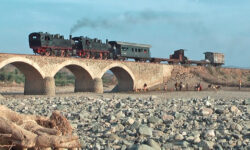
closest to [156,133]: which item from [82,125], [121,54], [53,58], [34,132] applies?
[82,125]

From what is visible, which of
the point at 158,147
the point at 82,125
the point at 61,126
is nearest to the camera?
the point at 61,126

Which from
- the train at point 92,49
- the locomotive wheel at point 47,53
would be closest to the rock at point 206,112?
the train at point 92,49

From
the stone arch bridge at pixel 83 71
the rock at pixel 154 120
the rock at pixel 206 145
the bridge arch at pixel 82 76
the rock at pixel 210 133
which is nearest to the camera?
the rock at pixel 206 145

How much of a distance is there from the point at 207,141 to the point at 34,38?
2790cm

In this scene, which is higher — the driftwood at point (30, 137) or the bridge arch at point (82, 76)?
the bridge arch at point (82, 76)

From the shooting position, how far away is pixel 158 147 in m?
8.26

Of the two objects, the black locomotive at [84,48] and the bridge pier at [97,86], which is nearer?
the black locomotive at [84,48]

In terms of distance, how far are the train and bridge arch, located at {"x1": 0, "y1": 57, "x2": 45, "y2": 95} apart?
2.62 meters

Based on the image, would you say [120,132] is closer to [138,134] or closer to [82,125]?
[138,134]

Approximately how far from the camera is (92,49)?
39.3 meters

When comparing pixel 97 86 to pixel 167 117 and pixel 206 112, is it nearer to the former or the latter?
pixel 206 112

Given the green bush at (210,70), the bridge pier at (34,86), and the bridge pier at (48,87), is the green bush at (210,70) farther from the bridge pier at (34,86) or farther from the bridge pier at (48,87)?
the bridge pier at (34,86)

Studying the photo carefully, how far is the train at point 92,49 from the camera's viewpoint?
110ft

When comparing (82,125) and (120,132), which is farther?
(82,125)
